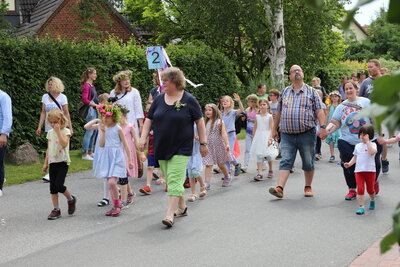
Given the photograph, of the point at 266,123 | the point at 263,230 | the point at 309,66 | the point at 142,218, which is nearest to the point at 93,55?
the point at 266,123

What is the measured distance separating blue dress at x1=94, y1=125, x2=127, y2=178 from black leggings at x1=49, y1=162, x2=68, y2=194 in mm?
514

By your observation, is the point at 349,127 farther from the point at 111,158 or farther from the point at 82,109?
the point at 82,109

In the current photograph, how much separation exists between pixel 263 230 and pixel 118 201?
2.03 metres

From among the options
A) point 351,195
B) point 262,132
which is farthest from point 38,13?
point 351,195

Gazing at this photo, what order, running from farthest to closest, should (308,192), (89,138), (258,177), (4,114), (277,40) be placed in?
1. (277,40)
2. (89,138)
3. (258,177)
4. (308,192)
5. (4,114)

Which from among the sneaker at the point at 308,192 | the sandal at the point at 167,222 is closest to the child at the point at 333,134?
the sneaker at the point at 308,192

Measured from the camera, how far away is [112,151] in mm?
8172

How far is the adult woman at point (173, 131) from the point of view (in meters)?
7.11

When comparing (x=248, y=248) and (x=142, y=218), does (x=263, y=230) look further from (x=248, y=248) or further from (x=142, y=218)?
(x=142, y=218)

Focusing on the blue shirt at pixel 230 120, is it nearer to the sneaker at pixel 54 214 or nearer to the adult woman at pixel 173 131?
the adult woman at pixel 173 131

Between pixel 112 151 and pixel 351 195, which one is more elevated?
pixel 112 151

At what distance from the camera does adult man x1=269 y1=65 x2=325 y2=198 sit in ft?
28.4

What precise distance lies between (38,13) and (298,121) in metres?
26.4

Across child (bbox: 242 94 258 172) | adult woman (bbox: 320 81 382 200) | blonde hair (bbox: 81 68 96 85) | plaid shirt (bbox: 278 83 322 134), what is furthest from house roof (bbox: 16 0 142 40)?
adult woman (bbox: 320 81 382 200)
